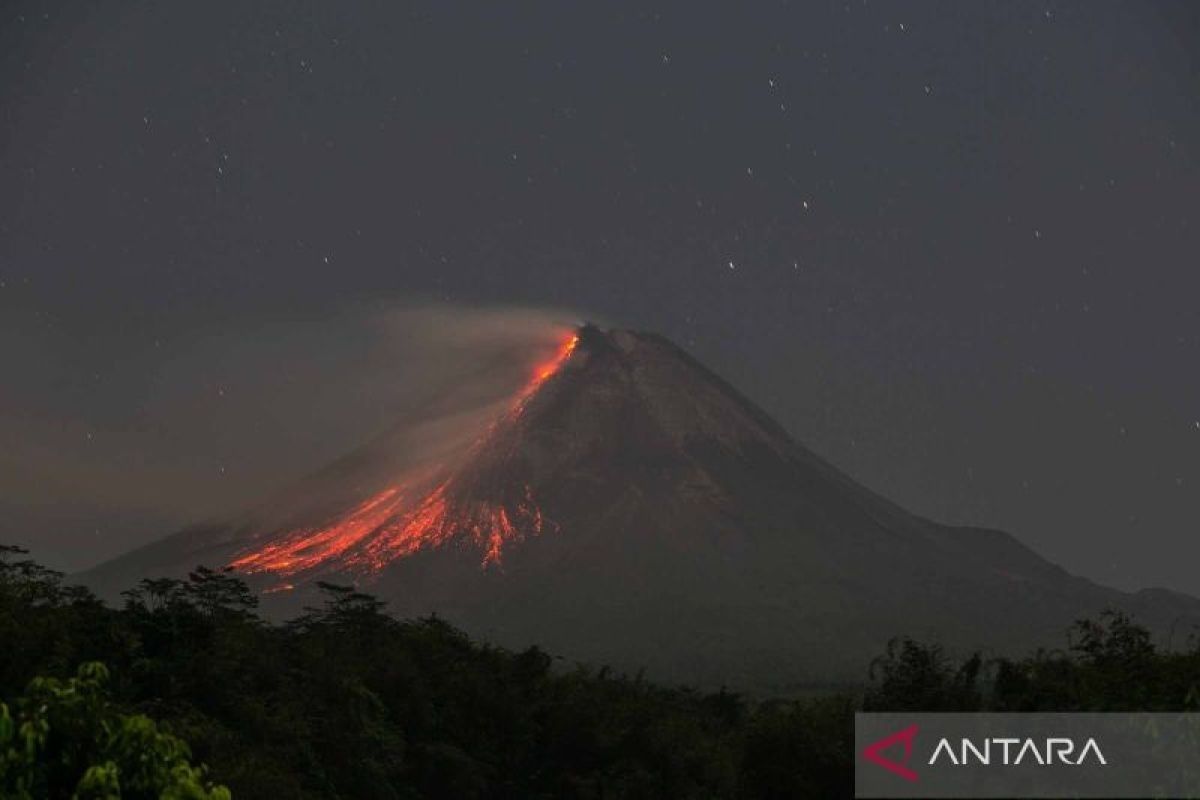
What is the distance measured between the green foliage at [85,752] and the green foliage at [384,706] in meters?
0.02

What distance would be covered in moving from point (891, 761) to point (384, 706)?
26.2 meters

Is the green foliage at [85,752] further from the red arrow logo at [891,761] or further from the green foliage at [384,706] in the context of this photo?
the red arrow logo at [891,761]

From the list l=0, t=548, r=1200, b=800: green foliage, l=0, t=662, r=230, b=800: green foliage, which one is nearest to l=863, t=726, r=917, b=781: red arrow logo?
l=0, t=548, r=1200, b=800: green foliage

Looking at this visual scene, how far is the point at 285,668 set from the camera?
39.8m

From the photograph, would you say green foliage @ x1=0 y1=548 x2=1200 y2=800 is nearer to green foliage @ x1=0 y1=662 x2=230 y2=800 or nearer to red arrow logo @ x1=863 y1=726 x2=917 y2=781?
green foliage @ x1=0 y1=662 x2=230 y2=800

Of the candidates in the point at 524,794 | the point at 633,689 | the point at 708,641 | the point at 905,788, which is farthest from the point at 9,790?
the point at 708,641

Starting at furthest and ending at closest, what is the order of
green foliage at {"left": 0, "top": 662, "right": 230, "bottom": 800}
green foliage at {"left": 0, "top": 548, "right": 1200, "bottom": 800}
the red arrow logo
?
the red arrow logo < green foliage at {"left": 0, "top": 548, "right": 1200, "bottom": 800} < green foliage at {"left": 0, "top": 662, "right": 230, "bottom": 800}

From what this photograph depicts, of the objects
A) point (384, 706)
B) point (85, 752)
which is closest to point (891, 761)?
point (85, 752)

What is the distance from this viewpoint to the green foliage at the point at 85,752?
8719 millimetres

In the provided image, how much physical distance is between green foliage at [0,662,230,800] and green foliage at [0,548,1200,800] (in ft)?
0.05

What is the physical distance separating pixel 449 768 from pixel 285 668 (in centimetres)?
652

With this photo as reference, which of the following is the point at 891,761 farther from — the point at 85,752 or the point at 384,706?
the point at 384,706

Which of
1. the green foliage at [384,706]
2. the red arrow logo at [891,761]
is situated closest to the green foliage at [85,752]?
the green foliage at [384,706]

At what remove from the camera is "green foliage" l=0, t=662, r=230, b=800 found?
28.6 feet
